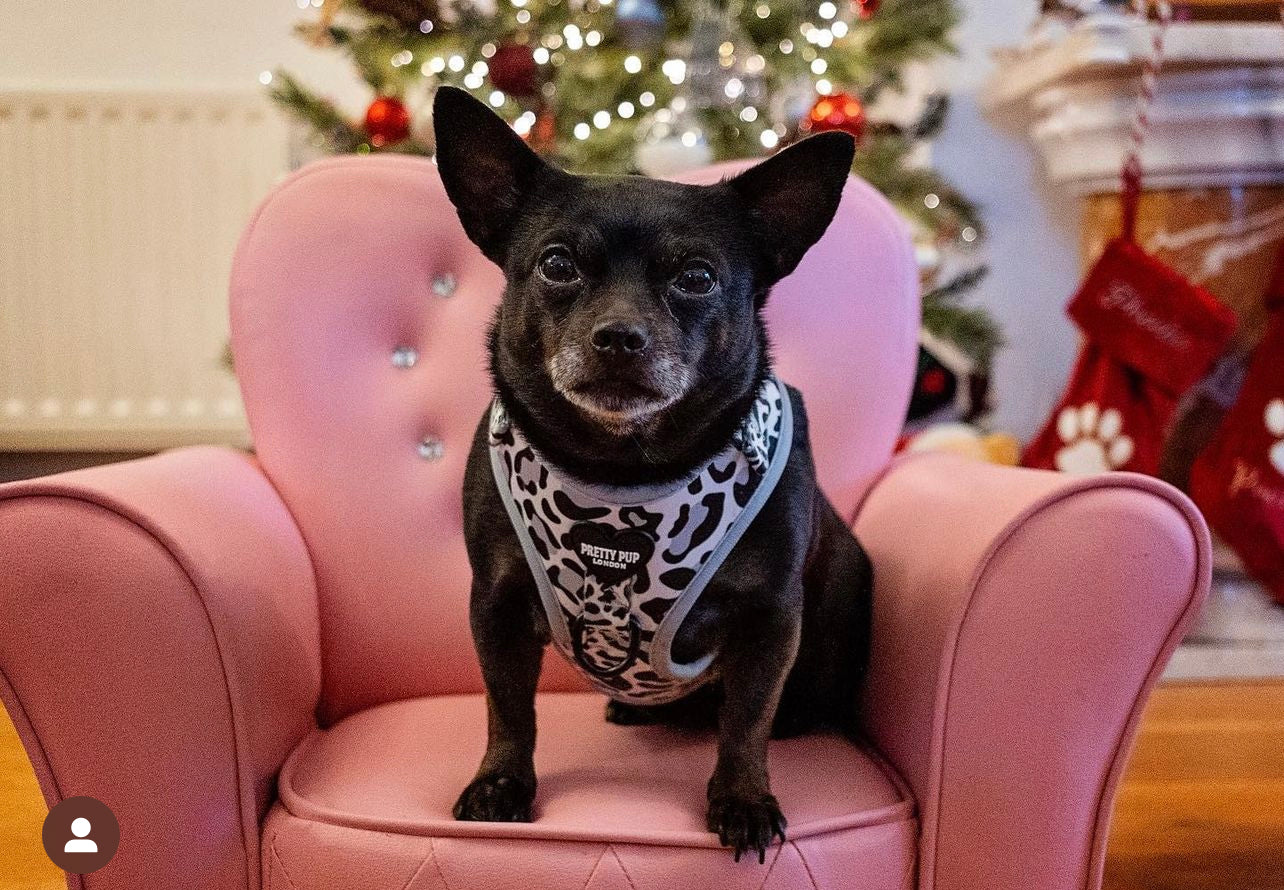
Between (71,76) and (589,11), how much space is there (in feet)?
4.68

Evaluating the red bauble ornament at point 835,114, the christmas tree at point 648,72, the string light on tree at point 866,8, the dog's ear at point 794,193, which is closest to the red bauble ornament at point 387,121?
the christmas tree at point 648,72

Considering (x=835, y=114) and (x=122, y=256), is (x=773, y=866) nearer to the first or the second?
(x=835, y=114)

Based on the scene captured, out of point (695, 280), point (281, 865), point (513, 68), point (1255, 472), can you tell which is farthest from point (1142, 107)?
point (281, 865)

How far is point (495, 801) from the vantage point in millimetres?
1008

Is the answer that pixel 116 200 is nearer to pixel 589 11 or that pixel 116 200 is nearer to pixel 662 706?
pixel 589 11

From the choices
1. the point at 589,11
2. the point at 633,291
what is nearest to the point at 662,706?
the point at 633,291

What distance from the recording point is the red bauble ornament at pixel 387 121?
2232mm

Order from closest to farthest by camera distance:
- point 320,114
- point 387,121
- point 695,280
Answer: point 695,280 < point 387,121 < point 320,114

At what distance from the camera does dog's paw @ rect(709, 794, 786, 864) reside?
3.12ft

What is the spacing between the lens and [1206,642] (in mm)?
2412

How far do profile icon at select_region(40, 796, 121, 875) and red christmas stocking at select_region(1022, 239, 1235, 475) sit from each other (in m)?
1.81

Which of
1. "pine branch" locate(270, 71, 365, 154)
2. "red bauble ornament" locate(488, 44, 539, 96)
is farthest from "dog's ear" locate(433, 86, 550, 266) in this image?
"pine branch" locate(270, 71, 365, 154)

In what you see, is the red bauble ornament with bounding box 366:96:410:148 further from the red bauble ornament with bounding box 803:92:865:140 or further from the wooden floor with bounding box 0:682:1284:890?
the wooden floor with bounding box 0:682:1284:890

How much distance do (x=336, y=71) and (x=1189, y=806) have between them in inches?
99.1
